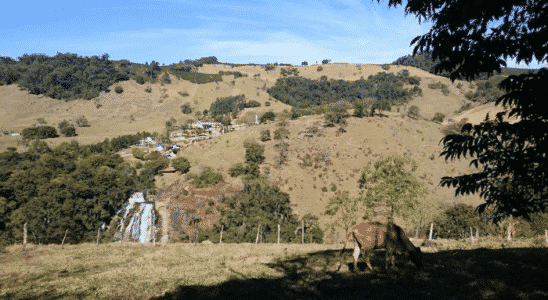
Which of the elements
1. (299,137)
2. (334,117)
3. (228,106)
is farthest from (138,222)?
(228,106)

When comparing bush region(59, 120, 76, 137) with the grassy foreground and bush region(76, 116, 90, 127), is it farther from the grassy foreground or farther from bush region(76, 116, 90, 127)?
the grassy foreground

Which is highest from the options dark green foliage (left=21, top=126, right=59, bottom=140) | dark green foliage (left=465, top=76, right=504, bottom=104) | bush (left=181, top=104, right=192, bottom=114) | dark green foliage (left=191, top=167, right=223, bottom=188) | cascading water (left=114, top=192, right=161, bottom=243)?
dark green foliage (left=465, top=76, right=504, bottom=104)

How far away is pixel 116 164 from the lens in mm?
82062

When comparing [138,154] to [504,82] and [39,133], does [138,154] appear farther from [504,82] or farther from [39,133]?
[504,82]

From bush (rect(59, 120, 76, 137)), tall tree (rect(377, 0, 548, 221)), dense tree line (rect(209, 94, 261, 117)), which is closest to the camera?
tall tree (rect(377, 0, 548, 221))

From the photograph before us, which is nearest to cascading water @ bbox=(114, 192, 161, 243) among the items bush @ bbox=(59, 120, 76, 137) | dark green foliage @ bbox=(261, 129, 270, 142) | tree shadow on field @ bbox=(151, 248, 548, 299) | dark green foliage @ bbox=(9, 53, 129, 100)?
dark green foliage @ bbox=(261, 129, 270, 142)

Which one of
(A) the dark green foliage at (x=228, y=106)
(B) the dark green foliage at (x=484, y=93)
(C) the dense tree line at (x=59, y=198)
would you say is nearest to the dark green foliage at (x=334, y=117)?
(C) the dense tree line at (x=59, y=198)

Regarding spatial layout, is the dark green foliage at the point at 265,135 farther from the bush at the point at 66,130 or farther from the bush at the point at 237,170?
the bush at the point at 66,130

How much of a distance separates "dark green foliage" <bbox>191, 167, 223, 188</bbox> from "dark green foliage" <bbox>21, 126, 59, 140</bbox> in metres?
77.9

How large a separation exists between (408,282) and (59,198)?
6413 cm

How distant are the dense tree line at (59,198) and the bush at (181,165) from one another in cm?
733

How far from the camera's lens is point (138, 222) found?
66.0m

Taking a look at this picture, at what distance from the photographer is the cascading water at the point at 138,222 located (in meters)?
61.4

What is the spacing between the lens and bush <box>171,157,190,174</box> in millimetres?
78625
